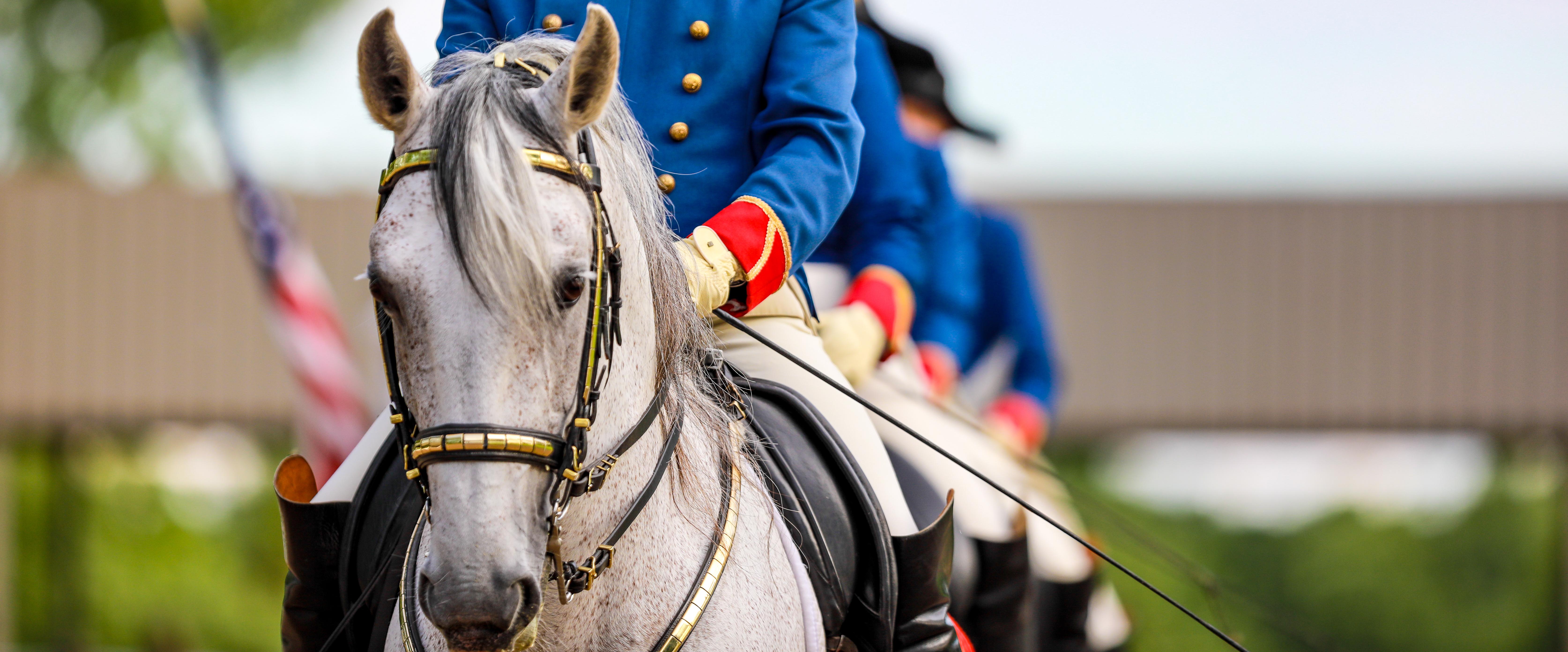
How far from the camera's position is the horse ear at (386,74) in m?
1.87

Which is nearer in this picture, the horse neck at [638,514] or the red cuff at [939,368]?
the horse neck at [638,514]

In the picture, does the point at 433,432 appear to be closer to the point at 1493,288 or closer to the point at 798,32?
the point at 798,32

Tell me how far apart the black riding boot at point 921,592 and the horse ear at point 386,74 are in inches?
53.6

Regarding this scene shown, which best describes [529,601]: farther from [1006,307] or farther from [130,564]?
[130,564]

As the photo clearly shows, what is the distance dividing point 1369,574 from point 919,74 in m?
11.1

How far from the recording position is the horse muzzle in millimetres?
1648

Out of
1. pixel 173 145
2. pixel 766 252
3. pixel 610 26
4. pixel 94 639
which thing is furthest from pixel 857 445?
pixel 173 145

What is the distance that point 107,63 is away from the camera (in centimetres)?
1875

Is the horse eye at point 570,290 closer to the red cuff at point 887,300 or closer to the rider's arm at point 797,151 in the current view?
the rider's arm at point 797,151

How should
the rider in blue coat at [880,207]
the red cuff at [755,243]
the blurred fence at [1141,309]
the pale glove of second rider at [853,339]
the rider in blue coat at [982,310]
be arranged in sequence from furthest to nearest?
the blurred fence at [1141,309]
the rider in blue coat at [982,310]
the rider in blue coat at [880,207]
the pale glove of second rider at [853,339]
the red cuff at [755,243]

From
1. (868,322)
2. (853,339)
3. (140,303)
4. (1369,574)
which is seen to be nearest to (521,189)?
(853,339)

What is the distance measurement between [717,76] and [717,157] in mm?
179

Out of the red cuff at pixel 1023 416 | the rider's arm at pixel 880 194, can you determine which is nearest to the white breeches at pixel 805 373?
the rider's arm at pixel 880 194

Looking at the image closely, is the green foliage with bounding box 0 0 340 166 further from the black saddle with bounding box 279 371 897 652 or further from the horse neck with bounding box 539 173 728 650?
the horse neck with bounding box 539 173 728 650
